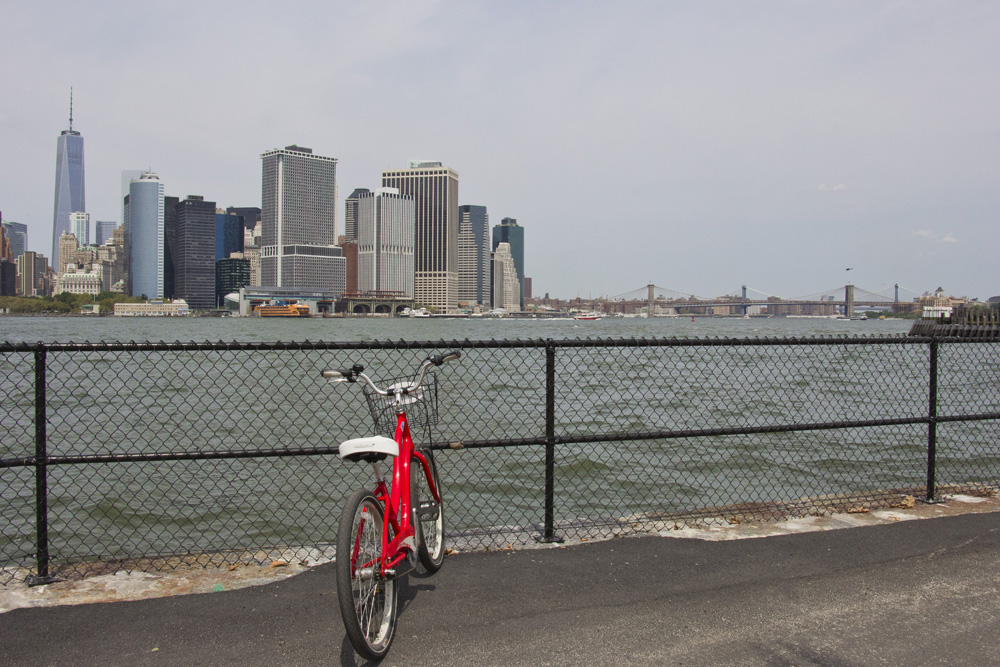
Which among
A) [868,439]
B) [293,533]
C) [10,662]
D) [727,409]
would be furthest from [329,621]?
[727,409]

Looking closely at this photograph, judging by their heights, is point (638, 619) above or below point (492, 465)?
above

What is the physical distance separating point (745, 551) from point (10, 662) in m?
4.44

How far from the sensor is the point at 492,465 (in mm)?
12812

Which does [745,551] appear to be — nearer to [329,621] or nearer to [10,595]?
[329,621]

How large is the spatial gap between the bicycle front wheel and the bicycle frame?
5 cm

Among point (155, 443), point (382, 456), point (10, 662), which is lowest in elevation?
point (155, 443)

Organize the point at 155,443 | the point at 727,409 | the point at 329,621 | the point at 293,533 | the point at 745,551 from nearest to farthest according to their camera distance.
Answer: the point at 329,621, the point at 745,551, the point at 293,533, the point at 155,443, the point at 727,409

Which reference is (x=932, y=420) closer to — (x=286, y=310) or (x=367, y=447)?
(x=367, y=447)

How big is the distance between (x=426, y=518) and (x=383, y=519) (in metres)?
0.95

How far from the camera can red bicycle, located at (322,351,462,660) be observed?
10.8 feet

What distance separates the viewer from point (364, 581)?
3.47 meters

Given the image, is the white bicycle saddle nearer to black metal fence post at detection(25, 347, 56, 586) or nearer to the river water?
black metal fence post at detection(25, 347, 56, 586)

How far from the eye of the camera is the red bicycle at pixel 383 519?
130 inches

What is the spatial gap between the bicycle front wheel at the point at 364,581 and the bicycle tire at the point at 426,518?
1.66ft
